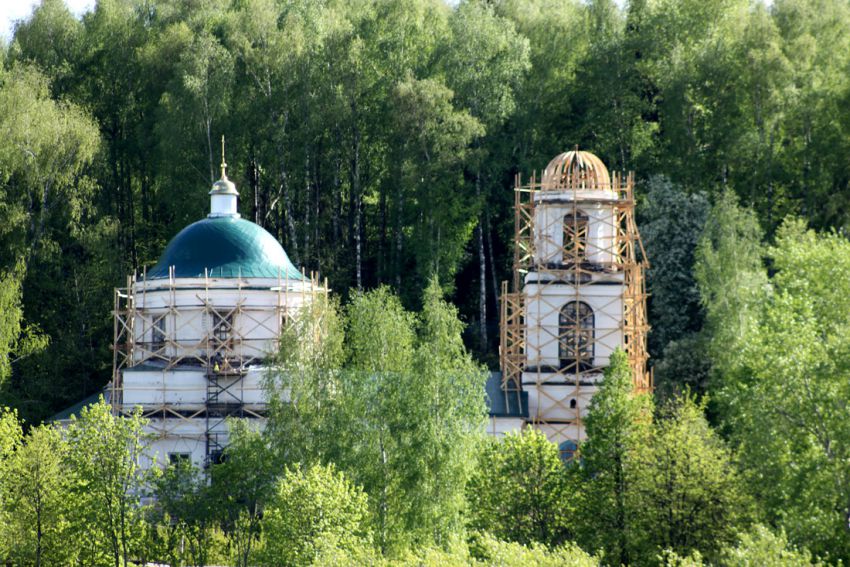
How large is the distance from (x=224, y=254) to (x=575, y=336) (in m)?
9.83

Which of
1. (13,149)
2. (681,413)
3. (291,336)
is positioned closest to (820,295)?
(681,413)

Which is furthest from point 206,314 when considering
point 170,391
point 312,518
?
point 312,518

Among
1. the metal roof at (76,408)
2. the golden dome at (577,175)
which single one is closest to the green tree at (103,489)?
the metal roof at (76,408)

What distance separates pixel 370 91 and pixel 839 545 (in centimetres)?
3148

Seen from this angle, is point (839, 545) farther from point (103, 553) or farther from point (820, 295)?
point (103, 553)

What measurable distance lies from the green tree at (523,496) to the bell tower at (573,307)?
9275mm

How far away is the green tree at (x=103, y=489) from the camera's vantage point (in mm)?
39844

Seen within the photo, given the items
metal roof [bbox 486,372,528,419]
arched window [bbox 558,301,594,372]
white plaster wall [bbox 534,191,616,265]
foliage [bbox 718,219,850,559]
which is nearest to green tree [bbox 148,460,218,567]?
metal roof [bbox 486,372,528,419]

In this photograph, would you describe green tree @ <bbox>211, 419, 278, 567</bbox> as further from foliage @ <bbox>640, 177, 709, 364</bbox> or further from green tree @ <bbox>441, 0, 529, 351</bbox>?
green tree @ <bbox>441, 0, 529, 351</bbox>

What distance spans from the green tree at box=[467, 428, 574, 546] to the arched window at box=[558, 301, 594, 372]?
10.2m

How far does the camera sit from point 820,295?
42219 millimetres

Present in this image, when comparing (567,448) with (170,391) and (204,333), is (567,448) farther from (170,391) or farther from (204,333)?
(170,391)

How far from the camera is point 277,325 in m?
50.8

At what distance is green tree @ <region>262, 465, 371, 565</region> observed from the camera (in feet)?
125
